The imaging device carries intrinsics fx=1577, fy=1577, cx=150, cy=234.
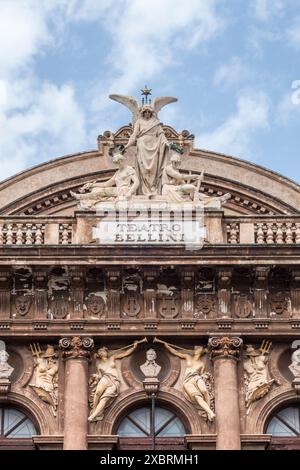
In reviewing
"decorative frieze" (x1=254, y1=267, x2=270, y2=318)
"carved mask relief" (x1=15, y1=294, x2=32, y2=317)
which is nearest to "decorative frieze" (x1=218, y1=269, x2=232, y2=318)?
"decorative frieze" (x1=254, y1=267, x2=270, y2=318)

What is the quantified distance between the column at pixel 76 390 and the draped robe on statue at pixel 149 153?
437 cm

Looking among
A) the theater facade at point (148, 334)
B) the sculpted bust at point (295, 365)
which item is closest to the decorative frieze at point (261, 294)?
the theater facade at point (148, 334)

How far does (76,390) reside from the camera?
33906mm

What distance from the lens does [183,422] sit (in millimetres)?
34219

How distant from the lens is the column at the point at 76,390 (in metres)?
33.4

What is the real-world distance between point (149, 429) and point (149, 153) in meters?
6.79

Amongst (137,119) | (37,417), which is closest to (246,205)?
(137,119)

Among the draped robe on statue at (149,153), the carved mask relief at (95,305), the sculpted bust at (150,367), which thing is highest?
the draped robe on statue at (149,153)

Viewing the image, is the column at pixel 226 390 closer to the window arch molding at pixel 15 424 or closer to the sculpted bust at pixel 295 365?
the sculpted bust at pixel 295 365

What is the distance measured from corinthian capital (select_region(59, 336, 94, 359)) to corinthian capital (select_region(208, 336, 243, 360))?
2.65m

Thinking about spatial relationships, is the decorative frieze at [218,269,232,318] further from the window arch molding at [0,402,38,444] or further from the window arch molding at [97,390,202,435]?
the window arch molding at [0,402,38,444]

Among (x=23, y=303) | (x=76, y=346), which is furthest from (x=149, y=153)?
(x=76, y=346)

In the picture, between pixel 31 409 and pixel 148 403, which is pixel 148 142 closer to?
pixel 148 403
